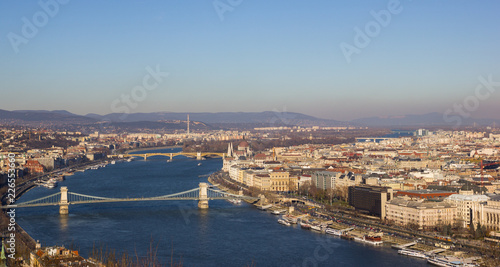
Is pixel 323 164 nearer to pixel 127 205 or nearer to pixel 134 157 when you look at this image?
pixel 127 205

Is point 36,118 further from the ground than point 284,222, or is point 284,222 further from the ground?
point 36,118

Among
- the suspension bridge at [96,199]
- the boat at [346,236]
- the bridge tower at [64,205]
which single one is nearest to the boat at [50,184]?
the suspension bridge at [96,199]

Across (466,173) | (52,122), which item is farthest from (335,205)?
(52,122)

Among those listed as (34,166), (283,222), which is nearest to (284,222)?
(283,222)

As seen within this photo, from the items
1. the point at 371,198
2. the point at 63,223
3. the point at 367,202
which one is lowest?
the point at 63,223

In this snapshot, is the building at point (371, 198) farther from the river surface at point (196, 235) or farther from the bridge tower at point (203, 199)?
the bridge tower at point (203, 199)

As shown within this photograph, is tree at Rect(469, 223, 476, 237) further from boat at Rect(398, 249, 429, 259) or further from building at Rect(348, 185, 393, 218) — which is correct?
building at Rect(348, 185, 393, 218)

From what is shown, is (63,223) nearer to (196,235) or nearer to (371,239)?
(196,235)
